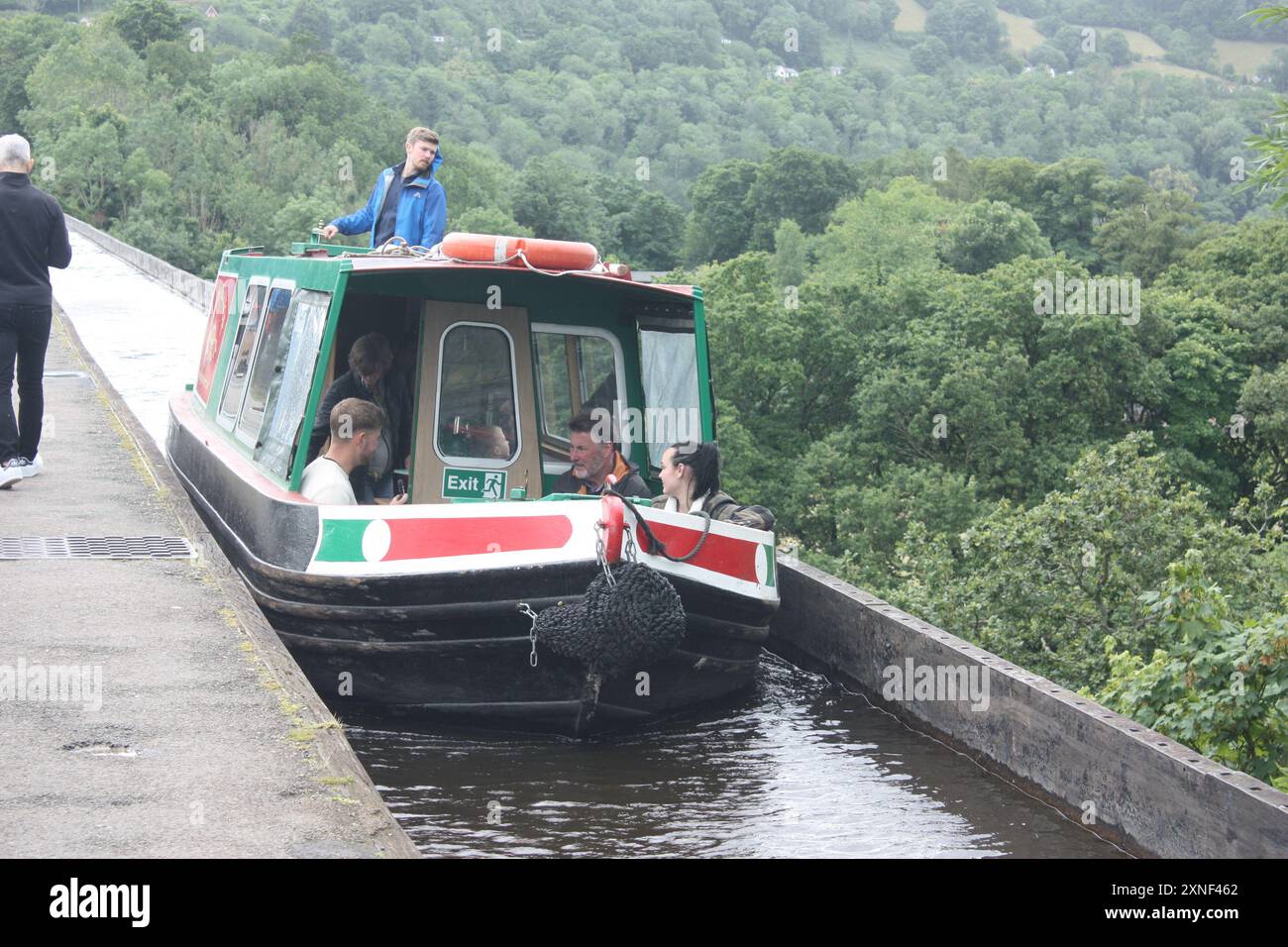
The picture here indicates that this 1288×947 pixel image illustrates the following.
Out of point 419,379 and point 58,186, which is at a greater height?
point 58,186

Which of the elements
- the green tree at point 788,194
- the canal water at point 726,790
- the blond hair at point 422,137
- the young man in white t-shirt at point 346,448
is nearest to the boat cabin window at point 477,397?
the young man in white t-shirt at point 346,448

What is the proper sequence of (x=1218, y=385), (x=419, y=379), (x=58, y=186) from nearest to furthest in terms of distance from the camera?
(x=419, y=379), (x=1218, y=385), (x=58, y=186)

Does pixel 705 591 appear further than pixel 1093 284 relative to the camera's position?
No

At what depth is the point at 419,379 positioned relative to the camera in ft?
31.1

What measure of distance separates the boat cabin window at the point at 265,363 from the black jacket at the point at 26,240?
5.01ft

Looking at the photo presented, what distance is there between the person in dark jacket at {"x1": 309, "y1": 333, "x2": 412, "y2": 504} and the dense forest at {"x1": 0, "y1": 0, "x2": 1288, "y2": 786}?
15.1ft

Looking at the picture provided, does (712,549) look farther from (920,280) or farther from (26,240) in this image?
(920,280)

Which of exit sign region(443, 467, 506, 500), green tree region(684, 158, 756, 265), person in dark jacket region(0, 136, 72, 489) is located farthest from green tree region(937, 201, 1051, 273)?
person in dark jacket region(0, 136, 72, 489)

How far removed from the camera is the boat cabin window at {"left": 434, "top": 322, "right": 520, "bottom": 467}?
376 inches

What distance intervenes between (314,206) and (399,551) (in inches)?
2980

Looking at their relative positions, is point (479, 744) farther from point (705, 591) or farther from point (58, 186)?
point (58, 186)

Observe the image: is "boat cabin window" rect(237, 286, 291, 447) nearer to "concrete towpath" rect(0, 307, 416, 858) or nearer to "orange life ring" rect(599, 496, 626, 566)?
"concrete towpath" rect(0, 307, 416, 858)

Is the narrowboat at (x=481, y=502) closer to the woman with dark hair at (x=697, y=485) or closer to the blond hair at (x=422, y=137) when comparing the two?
the woman with dark hair at (x=697, y=485)
